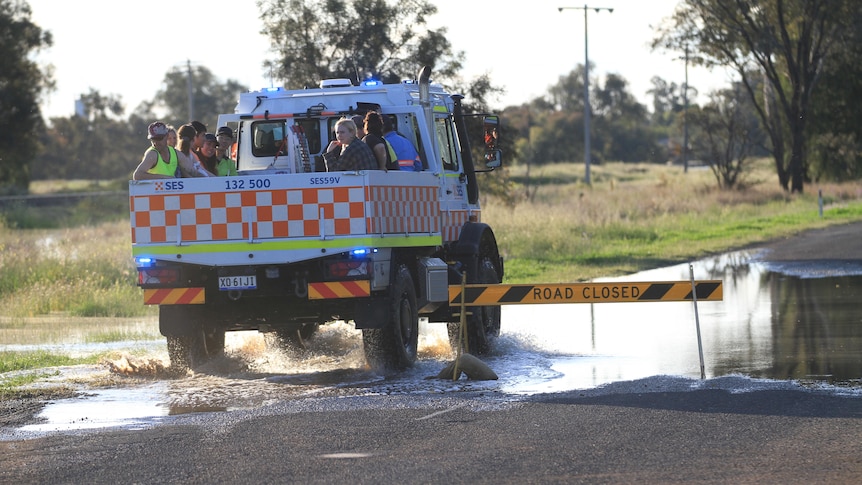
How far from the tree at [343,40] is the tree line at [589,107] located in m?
0.03

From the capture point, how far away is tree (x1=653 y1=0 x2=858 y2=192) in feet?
171

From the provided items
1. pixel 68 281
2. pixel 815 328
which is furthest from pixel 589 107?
pixel 815 328

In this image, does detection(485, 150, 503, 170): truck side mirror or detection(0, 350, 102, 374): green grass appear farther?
detection(485, 150, 503, 170): truck side mirror

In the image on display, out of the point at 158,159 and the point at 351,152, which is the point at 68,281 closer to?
the point at 158,159

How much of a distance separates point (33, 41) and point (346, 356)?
167 ft

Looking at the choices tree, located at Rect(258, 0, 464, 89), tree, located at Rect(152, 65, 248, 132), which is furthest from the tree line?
tree, located at Rect(152, 65, 248, 132)

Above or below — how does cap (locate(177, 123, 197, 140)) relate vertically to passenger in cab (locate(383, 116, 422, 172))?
above

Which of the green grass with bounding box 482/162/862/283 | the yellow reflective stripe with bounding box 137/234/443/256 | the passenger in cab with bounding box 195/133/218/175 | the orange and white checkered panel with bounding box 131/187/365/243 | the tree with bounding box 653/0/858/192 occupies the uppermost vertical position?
the tree with bounding box 653/0/858/192

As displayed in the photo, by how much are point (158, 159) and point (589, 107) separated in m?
60.8

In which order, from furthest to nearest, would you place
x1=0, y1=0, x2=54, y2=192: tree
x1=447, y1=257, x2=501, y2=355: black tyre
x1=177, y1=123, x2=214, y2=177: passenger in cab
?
x1=0, y1=0, x2=54, y2=192: tree → x1=447, y1=257, x2=501, y2=355: black tyre → x1=177, y1=123, x2=214, y2=177: passenger in cab

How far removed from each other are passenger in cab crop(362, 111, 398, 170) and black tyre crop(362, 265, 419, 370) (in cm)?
101

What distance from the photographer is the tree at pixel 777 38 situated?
171 ft

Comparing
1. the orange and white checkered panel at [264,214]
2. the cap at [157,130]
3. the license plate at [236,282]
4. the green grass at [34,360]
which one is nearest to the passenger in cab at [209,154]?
the cap at [157,130]

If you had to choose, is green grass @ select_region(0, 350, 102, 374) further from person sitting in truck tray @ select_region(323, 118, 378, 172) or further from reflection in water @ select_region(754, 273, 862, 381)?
reflection in water @ select_region(754, 273, 862, 381)
